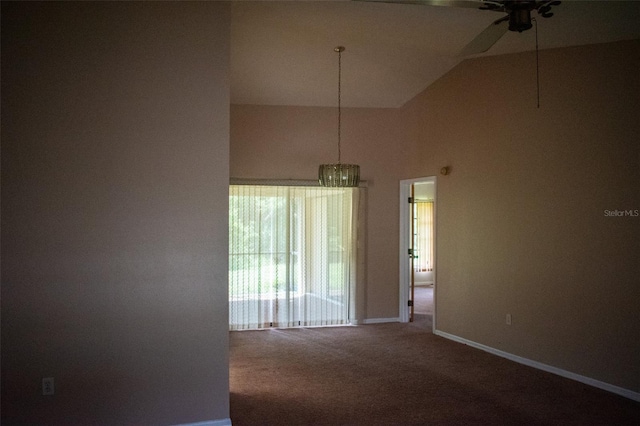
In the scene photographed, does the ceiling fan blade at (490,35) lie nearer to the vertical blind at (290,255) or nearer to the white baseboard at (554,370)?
the white baseboard at (554,370)

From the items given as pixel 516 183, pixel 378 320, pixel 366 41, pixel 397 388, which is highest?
pixel 366 41

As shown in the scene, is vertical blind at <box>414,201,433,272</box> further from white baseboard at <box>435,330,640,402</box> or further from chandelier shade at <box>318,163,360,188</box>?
chandelier shade at <box>318,163,360,188</box>

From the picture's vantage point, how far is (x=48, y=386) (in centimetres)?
330

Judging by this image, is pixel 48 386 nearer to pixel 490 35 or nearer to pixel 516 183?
pixel 490 35

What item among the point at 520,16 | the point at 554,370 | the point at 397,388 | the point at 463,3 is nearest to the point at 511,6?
the point at 520,16

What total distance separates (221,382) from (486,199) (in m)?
3.59

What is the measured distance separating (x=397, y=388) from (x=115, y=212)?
2.76 meters

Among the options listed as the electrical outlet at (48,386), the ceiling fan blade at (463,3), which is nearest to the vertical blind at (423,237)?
the ceiling fan blade at (463,3)

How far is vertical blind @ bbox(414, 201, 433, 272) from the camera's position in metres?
11.3

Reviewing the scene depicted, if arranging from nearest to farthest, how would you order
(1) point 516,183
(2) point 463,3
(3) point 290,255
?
(2) point 463,3 → (1) point 516,183 → (3) point 290,255

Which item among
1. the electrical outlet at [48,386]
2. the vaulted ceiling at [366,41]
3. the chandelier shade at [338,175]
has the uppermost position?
the vaulted ceiling at [366,41]

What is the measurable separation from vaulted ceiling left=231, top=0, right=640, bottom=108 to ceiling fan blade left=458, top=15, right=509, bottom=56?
0.81 metres

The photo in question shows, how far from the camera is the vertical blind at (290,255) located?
6.64m

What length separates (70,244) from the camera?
3.34 m
